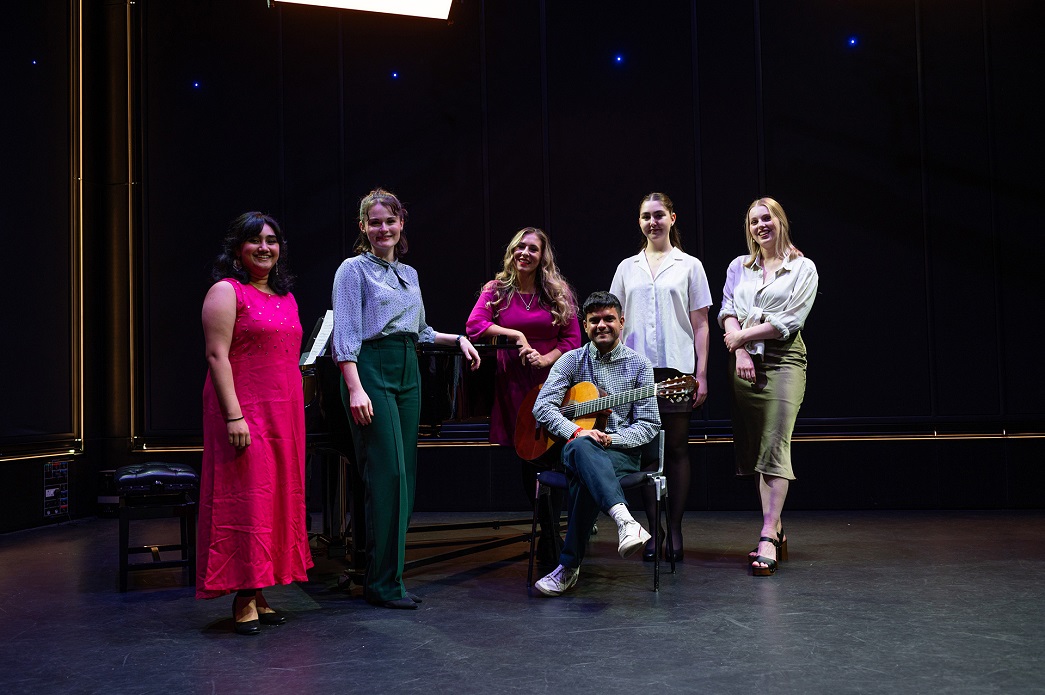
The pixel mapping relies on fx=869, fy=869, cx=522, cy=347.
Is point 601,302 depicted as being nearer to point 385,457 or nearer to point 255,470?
point 385,457

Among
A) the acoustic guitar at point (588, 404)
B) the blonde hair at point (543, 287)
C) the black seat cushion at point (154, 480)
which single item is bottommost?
the black seat cushion at point (154, 480)

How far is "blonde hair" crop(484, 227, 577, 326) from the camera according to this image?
165 inches

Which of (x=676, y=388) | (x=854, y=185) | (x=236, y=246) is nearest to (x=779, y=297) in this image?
(x=676, y=388)

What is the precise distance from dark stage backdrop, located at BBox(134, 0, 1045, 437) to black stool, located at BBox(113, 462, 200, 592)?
2398 mm

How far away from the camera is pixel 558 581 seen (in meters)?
3.46

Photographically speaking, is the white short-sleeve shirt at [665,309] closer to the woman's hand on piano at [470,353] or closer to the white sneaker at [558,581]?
the woman's hand on piano at [470,353]

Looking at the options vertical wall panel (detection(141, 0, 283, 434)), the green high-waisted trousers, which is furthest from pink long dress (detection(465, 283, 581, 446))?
vertical wall panel (detection(141, 0, 283, 434))

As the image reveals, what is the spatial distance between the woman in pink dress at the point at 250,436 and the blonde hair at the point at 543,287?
128 centimetres

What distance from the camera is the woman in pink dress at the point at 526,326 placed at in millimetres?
4039

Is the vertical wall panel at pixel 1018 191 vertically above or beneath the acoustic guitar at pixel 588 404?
above

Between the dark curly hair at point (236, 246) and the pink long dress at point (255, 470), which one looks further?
the dark curly hair at point (236, 246)

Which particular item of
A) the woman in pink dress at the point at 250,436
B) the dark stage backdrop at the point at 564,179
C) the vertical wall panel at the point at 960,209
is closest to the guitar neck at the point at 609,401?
the woman in pink dress at the point at 250,436

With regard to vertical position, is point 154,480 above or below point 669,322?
below

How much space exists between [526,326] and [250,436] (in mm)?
1548
